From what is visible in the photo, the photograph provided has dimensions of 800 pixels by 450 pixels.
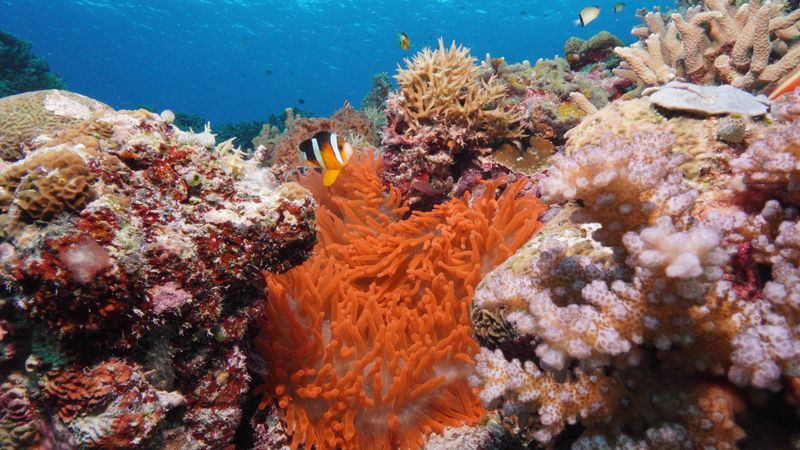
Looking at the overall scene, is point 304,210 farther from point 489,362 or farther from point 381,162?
point 381,162

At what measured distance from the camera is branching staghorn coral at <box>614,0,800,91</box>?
4.07 meters

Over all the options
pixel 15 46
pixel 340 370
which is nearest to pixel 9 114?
pixel 340 370

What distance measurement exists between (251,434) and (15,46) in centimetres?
2173

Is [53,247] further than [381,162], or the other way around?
[381,162]

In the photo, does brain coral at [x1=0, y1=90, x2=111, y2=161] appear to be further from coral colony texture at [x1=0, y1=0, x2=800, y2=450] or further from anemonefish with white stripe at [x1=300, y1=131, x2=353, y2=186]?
coral colony texture at [x1=0, y1=0, x2=800, y2=450]

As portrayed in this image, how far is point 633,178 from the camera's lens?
1.56m

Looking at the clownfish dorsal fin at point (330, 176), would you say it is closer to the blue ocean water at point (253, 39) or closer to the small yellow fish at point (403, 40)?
the small yellow fish at point (403, 40)

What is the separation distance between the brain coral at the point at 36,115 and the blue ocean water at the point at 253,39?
44114 millimetres

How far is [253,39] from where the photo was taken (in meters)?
72.9

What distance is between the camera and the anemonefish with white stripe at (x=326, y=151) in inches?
139

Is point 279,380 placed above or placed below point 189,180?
below

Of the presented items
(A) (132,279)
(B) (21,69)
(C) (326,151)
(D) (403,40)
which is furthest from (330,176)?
(B) (21,69)

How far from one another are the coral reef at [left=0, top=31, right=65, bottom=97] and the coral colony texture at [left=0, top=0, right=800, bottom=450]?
19103mm

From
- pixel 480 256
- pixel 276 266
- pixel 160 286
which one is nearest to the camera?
pixel 160 286
